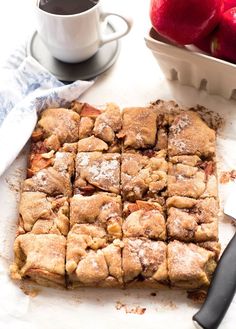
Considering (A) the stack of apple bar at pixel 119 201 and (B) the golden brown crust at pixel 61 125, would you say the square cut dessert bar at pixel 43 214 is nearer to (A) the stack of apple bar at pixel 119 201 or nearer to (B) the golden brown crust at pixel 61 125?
(A) the stack of apple bar at pixel 119 201

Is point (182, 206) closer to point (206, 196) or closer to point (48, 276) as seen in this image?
point (206, 196)

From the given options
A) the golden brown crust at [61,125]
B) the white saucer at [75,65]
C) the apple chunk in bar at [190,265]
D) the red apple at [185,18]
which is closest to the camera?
the apple chunk in bar at [190,265]

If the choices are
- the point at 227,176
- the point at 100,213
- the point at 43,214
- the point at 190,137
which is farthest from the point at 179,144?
the point at 43,214

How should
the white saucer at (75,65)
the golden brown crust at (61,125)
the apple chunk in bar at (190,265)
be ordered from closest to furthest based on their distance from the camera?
the apple chunk in bar at (190,265) < the golden brown crust at (61,125) < the white saucer at (75,65)

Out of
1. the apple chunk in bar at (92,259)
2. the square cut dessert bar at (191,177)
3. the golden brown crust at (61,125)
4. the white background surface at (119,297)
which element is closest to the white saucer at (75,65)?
the white background surface at (119,297)

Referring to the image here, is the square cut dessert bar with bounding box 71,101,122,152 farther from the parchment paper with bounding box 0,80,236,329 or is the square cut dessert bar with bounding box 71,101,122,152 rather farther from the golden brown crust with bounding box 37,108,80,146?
the parchment paper with bounding box 0,80,236,329

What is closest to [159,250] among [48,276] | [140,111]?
[48,276]

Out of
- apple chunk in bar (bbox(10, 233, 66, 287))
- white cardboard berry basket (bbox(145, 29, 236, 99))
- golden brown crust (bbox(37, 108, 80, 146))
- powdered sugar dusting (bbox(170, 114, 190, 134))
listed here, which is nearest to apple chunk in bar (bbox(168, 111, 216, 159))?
powdered sugar dusting (bbox(170, 114, 190, 134))
